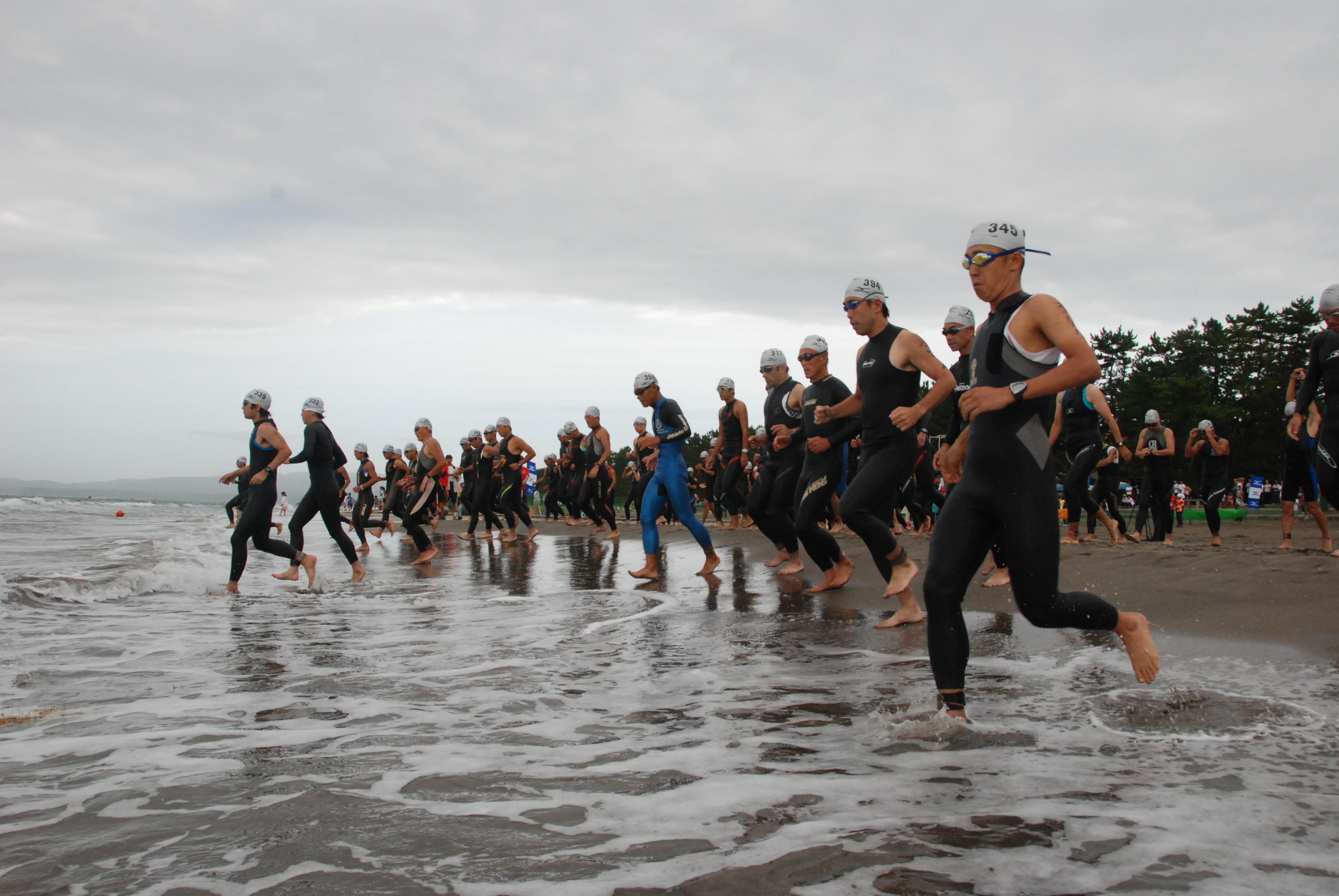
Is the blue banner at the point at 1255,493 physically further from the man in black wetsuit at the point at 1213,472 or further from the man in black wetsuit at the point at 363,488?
the man in black wetsuit at the point at 363,488

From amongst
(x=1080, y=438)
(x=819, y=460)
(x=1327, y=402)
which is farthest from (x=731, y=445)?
(x=1327, y=402)

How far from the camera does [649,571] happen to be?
31.2ft

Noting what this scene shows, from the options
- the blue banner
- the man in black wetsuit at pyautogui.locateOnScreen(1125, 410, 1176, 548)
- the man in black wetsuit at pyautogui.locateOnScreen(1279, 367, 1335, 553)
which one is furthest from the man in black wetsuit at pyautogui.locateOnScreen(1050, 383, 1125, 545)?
the blue banner

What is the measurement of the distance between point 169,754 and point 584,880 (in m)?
1.85

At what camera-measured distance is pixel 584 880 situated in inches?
87.7

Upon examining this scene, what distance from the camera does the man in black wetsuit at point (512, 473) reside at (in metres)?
17.0

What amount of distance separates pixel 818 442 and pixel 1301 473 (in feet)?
18.9

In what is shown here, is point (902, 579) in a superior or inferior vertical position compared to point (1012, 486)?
inferior

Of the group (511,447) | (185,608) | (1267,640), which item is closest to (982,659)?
(1267,640)

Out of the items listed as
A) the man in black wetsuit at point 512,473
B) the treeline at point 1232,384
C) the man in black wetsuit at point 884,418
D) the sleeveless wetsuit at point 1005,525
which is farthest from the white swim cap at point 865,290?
the treeline at point 1232,384

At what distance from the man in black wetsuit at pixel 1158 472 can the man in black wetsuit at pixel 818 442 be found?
6.66m

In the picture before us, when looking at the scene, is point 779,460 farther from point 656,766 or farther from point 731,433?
point 656,766

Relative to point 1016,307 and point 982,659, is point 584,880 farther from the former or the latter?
point 982,659

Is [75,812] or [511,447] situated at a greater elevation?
[511,447]
